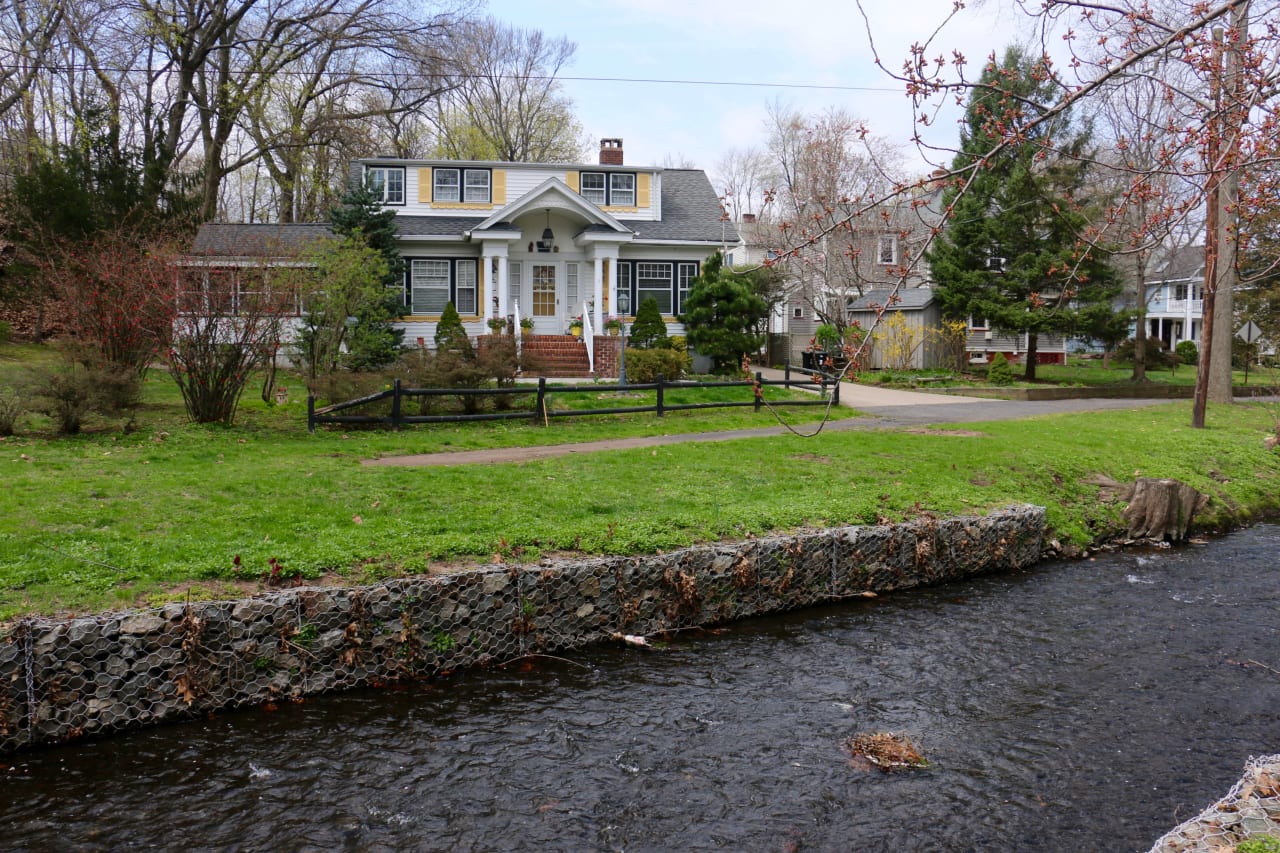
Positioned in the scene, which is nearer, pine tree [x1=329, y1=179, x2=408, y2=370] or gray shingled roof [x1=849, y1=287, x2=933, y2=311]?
pine tree [x1=329, y1=179, x2=408, y2=370]

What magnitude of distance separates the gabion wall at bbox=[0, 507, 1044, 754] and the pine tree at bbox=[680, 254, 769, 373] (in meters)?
16.7

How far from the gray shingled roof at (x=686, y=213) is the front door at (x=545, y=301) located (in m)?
2.89

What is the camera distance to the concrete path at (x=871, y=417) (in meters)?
13.4

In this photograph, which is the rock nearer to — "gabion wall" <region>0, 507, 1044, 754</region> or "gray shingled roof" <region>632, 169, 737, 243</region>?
"gabion wall" <region>0, 507, 1044, 754</region>

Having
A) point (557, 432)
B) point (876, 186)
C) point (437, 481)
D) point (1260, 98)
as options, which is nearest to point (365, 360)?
point (557, 432)

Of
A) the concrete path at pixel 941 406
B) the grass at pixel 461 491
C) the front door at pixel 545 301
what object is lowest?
the grass at pixel 461 491

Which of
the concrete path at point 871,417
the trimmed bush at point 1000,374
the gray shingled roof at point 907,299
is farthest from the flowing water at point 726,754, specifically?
the gray shingled roof at point 907,299

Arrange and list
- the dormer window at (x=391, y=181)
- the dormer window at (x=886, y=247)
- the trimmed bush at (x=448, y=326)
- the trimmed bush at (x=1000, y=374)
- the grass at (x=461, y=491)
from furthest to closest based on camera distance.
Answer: the dormer window at (x=391, y=181) < the trimmed bush at (x=1000, y=374) < the trimmed bush at (x=448, y=326) < the dormer window at (x=886, y=247) < the grass at (x=461, y=491)

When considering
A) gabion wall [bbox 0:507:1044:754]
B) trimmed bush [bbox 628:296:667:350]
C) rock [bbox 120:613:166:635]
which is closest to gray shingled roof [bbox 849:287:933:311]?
trimmed bush [bbox 628:296:667:350]

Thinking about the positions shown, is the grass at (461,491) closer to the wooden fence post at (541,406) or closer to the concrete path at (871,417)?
the wooden fence post at (541,406)

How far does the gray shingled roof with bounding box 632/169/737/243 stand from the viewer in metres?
29.3

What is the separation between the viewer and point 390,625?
7.43 metres

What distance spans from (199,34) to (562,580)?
3110 centimetres

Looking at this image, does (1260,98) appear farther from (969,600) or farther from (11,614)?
(11,614)
